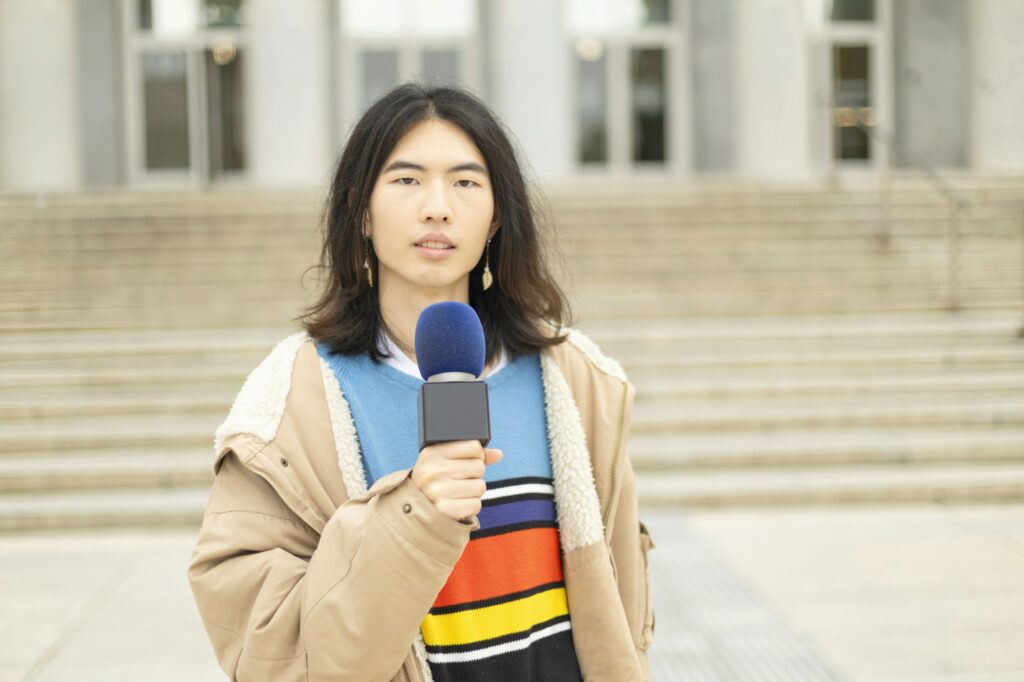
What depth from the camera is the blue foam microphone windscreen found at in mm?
1461

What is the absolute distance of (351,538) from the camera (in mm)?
1460

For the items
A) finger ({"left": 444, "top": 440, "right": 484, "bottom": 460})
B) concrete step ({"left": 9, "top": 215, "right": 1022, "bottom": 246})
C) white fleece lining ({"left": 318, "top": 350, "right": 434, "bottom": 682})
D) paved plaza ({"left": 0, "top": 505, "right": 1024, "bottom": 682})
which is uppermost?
concrete step ({"left": 9, "top": 215, "right": 1022, "bottom": 246})

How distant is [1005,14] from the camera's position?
52.7ft

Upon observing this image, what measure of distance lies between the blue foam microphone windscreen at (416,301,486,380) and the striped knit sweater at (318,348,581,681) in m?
0.33

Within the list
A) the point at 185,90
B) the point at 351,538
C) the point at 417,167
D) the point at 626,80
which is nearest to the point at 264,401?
the point at 351,538

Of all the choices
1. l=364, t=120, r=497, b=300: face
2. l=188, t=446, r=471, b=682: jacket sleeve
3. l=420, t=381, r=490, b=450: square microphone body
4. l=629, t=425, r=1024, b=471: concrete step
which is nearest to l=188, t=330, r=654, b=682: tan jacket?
l=188, t=446, r=471, b=682: jacket sleeve

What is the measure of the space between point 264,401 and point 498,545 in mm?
471

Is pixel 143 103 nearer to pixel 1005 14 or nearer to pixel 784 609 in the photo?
pixel 1005 14

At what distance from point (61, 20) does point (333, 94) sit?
5.02 meters

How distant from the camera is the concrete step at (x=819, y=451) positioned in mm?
7180

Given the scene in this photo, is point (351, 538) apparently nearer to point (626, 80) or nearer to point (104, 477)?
point (104, 477)

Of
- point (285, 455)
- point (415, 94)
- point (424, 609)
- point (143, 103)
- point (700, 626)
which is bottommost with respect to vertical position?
point (700, 626)

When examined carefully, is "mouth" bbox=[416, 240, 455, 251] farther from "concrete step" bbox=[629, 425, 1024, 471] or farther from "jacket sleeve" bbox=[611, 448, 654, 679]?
"concrete step" bbox=[629, 425, 1024, 471]

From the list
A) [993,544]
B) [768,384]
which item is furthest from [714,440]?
[993,544]
